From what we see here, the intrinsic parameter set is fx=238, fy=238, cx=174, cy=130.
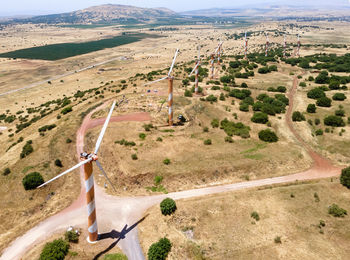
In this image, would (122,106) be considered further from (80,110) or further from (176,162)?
(176,162)

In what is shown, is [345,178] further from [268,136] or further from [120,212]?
[120,212]

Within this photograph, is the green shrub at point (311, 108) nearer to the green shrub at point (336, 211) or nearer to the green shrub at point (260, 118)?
the green shrub at point (260, 118)

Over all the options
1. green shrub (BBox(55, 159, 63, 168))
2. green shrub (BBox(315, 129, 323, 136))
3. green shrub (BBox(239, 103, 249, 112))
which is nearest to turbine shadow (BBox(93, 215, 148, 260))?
green shrub (BBox(55, 159, 63, 168))

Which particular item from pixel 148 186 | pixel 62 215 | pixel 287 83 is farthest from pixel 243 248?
pixel 287 83

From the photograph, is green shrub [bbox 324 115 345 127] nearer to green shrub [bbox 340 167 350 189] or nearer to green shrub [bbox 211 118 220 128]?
green shrub [bbox 340 167 350 189]

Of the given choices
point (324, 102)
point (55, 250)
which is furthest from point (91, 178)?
point (324, 102)

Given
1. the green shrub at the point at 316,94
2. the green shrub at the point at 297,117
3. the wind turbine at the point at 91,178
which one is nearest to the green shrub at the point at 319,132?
the green shrub at the point at 297,117
